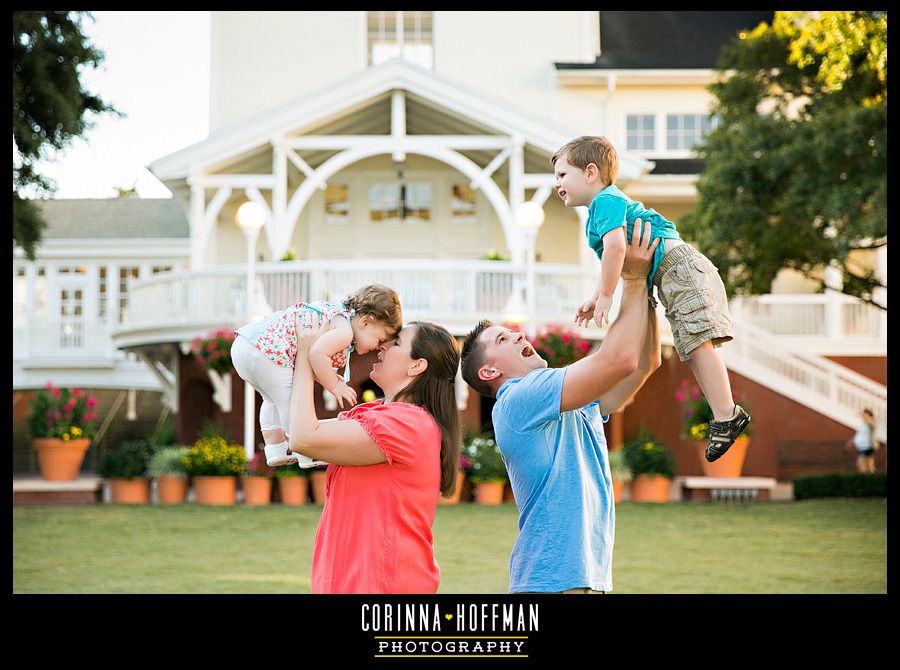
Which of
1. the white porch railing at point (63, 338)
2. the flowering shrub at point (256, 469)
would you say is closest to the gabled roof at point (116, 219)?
the white porch railing at point (63, 338)

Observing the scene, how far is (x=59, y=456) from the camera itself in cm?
1992

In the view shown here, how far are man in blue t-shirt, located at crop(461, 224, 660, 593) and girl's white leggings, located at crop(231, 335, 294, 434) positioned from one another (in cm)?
84

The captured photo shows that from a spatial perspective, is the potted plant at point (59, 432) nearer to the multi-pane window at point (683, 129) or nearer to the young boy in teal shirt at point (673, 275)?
the multi-pane window at point (683, 129)

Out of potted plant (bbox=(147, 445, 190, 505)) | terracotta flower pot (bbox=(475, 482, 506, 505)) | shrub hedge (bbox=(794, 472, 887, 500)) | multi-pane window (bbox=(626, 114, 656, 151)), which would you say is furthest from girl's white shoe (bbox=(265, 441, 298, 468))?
multi-pane window (bbox=(626, 114, 656, 151))

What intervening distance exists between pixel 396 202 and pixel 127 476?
959 cm

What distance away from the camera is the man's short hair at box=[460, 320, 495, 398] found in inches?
151

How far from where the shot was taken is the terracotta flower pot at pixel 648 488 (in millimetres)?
18766

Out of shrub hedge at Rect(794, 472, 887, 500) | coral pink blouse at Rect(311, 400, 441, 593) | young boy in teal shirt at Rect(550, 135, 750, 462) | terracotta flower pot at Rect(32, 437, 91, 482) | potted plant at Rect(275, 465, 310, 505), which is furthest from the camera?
terracotta flower pot at Rect(32, 437, 91, 482)

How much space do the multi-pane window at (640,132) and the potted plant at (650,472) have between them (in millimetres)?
10576

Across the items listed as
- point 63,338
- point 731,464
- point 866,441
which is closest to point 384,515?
point 731,464

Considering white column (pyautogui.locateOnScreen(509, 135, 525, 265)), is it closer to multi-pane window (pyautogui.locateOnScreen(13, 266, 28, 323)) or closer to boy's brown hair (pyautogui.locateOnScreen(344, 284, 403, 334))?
multi-pane window (pyautogui.locateOnScreen(13, 266, 28, 323))

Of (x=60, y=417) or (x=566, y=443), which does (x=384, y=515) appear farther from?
(x=60, y=417)
